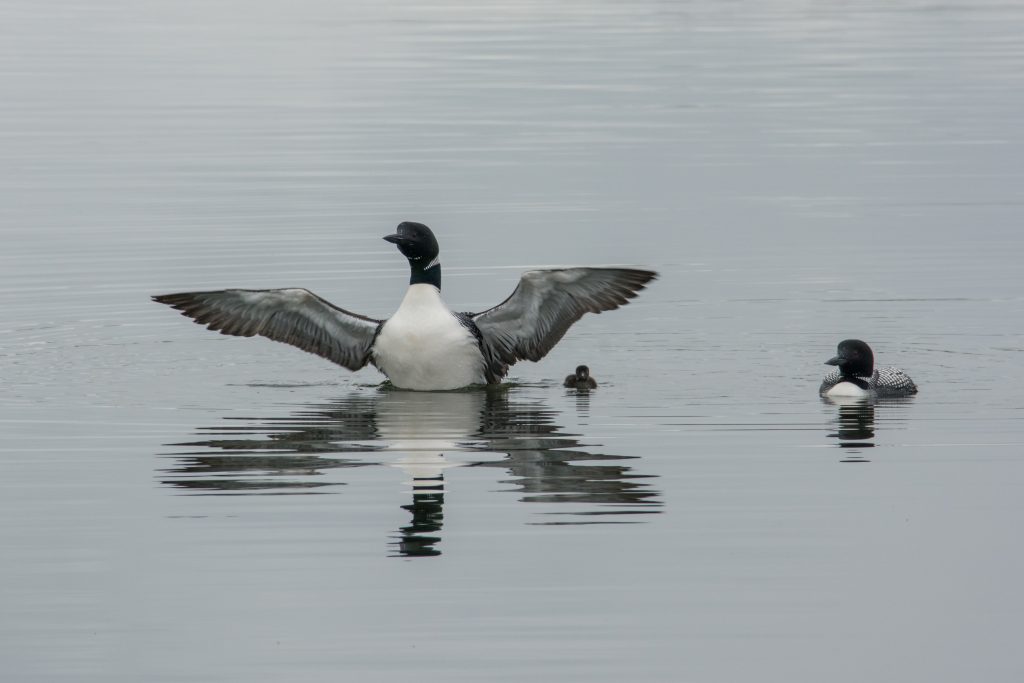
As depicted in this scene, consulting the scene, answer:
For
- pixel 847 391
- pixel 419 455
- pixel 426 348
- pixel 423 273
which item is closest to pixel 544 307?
pixel 423 273

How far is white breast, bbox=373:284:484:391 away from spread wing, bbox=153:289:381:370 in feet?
0.97

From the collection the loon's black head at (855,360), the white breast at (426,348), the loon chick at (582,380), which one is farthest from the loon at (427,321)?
the loon's black head at (855,360)

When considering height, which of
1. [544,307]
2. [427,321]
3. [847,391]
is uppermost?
[544,307]

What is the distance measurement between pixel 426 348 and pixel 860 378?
3646 millimetres

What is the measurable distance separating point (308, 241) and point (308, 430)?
9197 mm

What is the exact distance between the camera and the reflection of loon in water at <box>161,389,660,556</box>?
11047 millimetres

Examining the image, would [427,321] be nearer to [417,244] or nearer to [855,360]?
[417,244]

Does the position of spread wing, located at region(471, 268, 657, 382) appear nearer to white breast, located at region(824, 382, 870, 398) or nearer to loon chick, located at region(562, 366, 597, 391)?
loon chick, located at region(562, 366, 597, 391)

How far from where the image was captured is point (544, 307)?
1614 cm

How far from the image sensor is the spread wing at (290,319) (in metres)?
15.8

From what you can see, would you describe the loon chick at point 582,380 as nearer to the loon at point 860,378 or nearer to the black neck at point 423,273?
the black neck at point 423,273

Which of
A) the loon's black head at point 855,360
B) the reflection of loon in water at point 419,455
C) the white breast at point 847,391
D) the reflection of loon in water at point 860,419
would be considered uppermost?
the loon's black head at point 855,360

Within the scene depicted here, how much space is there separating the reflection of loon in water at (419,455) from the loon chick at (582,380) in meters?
0.37

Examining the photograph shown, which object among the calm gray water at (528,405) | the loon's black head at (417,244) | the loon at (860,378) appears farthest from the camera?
the loon's black head at (417,244)
